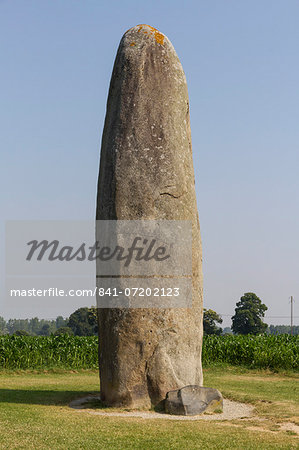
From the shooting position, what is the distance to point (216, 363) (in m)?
20.5

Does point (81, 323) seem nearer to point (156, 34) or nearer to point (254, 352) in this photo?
point (254, 352)

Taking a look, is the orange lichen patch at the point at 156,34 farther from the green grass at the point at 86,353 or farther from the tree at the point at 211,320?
the tree at the point at 211,320

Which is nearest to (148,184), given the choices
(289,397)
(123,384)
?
(123,384)

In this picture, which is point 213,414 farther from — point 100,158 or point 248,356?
point 248,356

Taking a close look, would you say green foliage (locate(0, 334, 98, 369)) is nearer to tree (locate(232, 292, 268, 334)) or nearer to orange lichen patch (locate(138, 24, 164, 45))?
orange lichen patch (locate(138, 24, 164, 45))

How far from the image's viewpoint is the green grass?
64.7 ft

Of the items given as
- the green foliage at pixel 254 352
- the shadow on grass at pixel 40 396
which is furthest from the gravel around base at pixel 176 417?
the green foliage at pixel 254 352

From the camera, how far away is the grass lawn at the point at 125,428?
26.1 ft

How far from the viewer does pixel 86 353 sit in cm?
2069

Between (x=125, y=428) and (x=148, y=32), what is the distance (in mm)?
7495

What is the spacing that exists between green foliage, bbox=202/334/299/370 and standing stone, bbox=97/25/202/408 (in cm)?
934

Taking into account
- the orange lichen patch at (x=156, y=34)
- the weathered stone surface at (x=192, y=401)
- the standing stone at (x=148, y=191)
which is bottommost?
the weathered stone surface at (x=192, y=401)

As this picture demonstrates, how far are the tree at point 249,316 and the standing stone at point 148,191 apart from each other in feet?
169

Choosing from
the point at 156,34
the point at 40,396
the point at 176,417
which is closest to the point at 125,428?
the point at 176,417
